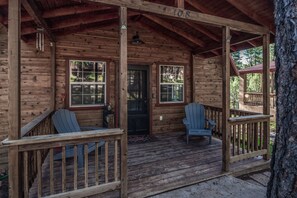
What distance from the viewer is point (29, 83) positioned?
4.25 meters

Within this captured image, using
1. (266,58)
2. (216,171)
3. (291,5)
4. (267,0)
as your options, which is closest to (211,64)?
(266,58)

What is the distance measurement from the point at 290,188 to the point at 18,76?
2542 mm

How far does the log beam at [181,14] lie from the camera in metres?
2.50

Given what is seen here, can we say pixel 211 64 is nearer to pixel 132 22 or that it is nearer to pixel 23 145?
pixel 132 22

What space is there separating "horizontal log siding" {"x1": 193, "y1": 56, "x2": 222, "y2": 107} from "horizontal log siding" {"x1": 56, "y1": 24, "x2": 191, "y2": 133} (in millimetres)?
318

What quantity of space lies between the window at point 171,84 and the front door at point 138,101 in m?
0.54

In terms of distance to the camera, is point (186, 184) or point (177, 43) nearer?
point (186, 184)

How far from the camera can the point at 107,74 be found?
16.1 ft

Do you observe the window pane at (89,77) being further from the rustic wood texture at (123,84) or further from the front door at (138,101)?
the rustic wood texture at (123,84)

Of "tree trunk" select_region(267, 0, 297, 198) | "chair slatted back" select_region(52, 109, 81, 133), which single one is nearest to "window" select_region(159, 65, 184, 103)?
"chair slatted back" select_region(52, 109, 81, 133)

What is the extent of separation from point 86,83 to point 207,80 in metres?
3.83

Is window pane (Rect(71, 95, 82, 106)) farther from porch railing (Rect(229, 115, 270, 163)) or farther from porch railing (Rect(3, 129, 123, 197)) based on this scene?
Result: porch railing (Rect(229, 115, 270, 163))

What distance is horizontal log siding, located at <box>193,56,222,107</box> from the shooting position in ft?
20.0

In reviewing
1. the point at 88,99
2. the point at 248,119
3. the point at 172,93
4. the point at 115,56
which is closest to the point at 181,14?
the point at 248,119
